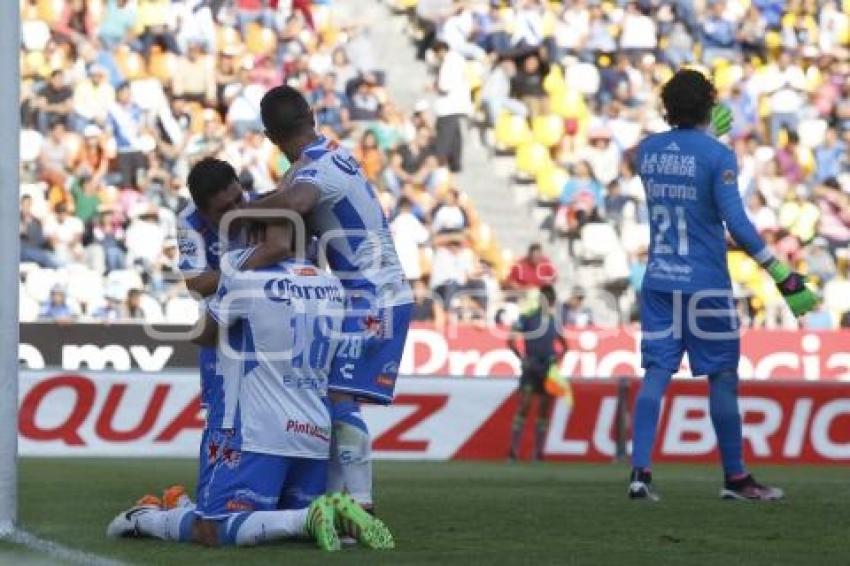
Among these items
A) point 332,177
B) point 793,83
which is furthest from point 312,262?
point 793,83

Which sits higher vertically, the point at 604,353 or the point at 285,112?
the point at 285,112

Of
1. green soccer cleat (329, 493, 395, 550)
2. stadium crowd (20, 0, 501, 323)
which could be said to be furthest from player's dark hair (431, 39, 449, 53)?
green soccer cleat (329, 493, 395, 550)

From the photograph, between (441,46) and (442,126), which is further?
(441,46)

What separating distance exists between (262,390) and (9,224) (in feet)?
4.59

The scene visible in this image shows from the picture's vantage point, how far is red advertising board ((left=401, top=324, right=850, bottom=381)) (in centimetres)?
2458

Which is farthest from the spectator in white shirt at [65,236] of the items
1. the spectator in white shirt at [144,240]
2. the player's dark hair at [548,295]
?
the player's dark hair at [548,295]

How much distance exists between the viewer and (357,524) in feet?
29.8

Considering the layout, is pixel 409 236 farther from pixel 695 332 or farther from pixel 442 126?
pixel 695 332

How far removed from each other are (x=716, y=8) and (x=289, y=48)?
6671mm

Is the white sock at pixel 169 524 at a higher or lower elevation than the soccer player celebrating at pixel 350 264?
lower

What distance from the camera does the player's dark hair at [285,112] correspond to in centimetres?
984

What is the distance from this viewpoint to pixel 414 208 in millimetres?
26422

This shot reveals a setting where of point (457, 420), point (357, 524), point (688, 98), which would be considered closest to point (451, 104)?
point (457, 420)

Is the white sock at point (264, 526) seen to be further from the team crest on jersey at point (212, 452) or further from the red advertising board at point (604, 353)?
the red advertising board at point (604, 353)
